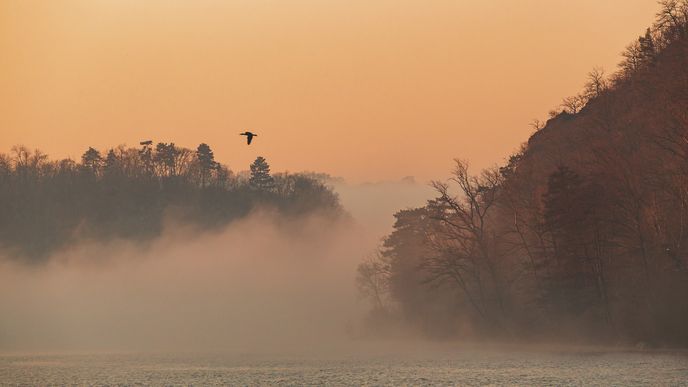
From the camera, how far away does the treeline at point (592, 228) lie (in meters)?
77.1

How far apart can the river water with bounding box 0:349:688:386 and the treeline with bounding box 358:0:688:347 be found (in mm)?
5847

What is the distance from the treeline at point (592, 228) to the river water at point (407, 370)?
19.2ft

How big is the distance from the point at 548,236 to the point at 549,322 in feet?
25.5

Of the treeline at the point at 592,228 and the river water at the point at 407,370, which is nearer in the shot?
the river water at the point at 407,370

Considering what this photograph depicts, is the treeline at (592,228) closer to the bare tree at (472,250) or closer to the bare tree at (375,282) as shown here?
the bare tree at (472,250)

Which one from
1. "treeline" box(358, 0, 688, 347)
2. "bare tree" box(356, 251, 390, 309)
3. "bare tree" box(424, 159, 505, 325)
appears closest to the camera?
"treeline" box(358, 0, 688, 347)

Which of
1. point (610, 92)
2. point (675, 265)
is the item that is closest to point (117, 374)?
point (675, 265)

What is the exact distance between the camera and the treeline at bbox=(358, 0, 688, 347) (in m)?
77.1

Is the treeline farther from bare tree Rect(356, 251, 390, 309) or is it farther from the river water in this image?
bare tree Rect(356, 251, 390, 309)

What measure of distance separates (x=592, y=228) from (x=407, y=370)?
21332 millimetres

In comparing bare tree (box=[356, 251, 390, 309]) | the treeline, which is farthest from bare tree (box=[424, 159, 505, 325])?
bare tree (box=[356, 251, 390, 309])

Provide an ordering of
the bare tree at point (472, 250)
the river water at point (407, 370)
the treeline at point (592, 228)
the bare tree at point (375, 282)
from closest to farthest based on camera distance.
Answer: the river water at point (407, 370)
the treeline at point (592, 228)
the bare tree at point (472, 250)
the bare tree at point (375, 282)

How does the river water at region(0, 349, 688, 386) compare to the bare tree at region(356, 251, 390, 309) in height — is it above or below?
below

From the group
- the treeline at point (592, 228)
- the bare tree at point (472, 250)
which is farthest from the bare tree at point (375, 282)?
the bare tree at point (472, 250)
